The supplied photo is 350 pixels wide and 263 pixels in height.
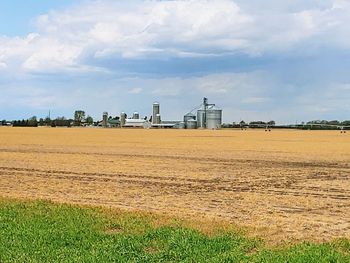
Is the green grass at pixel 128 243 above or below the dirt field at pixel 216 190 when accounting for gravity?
above

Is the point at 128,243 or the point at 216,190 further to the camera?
the point at 216,190

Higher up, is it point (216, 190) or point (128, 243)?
point (128, 243)

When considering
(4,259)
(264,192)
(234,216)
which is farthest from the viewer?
(264,192)

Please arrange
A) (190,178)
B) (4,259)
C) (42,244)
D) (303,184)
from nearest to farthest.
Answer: (4,259), (42,244), (303,184), (190,178)

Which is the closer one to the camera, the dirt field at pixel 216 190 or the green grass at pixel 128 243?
the green grass at pixel 128 243

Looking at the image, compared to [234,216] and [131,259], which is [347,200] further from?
[131,259]

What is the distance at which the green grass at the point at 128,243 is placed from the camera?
36.2 feet

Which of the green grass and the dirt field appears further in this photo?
the dirt field

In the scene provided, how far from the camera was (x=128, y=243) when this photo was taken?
12234mm

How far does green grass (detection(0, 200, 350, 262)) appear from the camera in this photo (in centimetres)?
1103

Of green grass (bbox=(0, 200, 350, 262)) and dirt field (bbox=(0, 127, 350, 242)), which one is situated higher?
green grass (bbox=(0, 200, 350, 262))

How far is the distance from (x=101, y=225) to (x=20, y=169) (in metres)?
20.0

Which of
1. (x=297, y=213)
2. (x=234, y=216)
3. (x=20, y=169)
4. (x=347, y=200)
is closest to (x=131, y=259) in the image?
(x=234, y=216)

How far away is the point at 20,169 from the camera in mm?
33062
